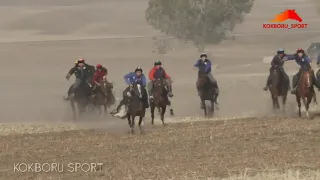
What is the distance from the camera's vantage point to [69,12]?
142125 millimetres

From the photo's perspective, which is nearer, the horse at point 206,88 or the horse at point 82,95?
the horse at point 206,88

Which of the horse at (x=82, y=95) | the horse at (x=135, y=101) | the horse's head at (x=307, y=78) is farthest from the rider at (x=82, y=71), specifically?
the horse's head at (x=307, y=78)

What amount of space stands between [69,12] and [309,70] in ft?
391

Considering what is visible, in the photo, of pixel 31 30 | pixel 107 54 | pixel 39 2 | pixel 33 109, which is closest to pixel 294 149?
pixel 33 109

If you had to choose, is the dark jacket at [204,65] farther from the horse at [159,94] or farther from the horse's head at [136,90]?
the horse's head at [136,90]

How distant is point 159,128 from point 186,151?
585 centimetres

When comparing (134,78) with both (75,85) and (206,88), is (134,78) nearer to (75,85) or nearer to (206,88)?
(206,88)

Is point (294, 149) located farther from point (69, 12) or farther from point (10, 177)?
point (69, 12)

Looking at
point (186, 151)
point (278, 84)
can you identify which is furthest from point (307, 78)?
point (186, 151)

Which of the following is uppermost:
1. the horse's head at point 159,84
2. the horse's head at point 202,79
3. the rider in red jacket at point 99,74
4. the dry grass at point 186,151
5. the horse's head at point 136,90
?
the rider in red jacket at point 99,74

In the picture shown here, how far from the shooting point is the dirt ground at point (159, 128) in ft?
58.6

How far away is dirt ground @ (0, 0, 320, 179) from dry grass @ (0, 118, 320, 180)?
0.03 meters

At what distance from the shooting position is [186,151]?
1958cm

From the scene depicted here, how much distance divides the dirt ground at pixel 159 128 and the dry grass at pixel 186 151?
3cm
